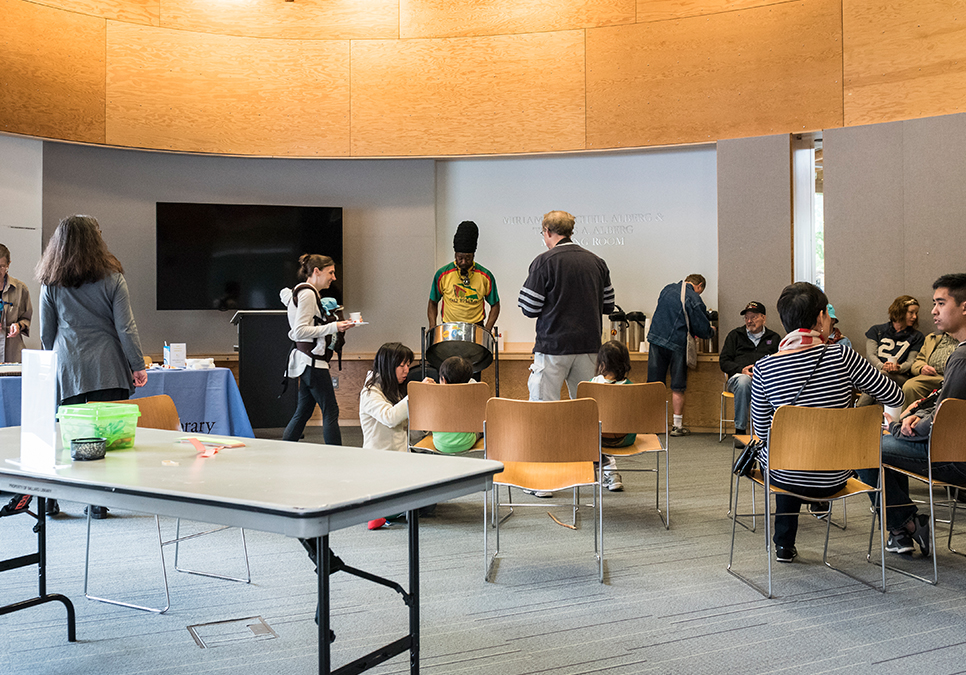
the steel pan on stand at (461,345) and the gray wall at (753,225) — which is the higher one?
the gray wall at (753,225)

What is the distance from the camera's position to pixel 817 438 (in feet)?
9.61

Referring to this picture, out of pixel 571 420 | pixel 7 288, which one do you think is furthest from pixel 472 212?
pixel 571 420

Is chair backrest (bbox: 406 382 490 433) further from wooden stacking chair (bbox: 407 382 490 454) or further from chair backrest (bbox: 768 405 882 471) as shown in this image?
chair backrest (bbox: 768 405 882 471)

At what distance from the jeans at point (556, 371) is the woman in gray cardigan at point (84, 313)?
2192 mm

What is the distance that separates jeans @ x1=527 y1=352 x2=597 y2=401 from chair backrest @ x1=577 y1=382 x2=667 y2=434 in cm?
79

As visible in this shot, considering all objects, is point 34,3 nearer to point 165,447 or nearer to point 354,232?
point 354,232

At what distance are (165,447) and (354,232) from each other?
5520 millimetres

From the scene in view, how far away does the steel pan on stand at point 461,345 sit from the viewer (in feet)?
17.1

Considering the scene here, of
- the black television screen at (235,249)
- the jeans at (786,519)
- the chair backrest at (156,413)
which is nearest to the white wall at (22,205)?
the black television screen at (235,249)

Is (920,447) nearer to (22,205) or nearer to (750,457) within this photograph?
(750,457)

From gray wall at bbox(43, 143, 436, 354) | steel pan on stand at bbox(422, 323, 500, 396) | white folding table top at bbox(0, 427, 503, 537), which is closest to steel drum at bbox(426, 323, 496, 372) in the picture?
steel pan on stand at bbox(422, 323, 500, 396)

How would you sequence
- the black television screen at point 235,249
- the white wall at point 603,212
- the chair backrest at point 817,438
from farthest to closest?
the white wall at point 603,212 → the black television screen at point 235,249 → the chair backrest at point 817,438

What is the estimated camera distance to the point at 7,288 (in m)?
5.13

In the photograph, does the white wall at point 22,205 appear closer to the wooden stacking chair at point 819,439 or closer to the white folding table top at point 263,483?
the white folding table top at point 263,483
